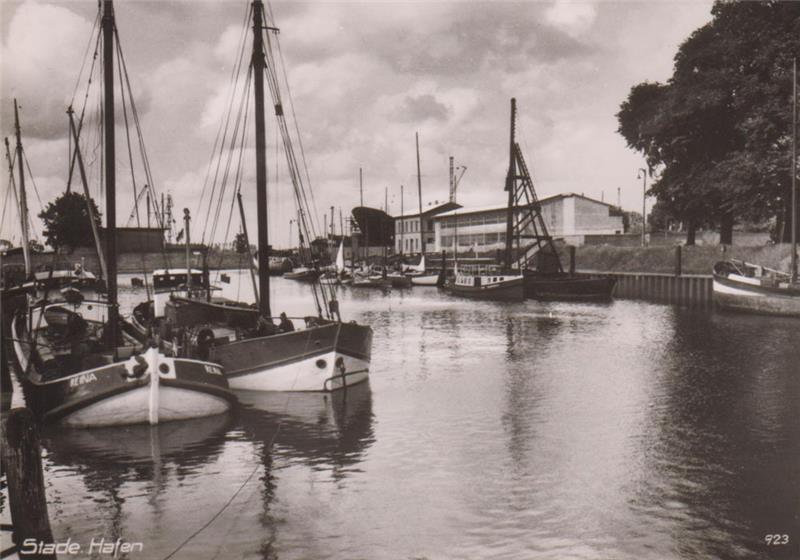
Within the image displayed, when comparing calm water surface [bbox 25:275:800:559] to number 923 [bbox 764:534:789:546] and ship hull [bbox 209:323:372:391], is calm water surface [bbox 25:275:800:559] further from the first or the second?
ship hull [bbox 209:323:372:391]

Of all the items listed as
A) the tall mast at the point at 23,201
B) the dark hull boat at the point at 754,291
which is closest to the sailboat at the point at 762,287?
the dark hull boat at the point at 754,291

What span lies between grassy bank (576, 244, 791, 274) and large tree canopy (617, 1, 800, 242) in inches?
95.7

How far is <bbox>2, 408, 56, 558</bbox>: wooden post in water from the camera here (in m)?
8.70

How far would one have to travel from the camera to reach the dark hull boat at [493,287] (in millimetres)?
60875

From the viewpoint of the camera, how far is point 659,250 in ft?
227

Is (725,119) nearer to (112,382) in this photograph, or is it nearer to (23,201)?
(23,201)

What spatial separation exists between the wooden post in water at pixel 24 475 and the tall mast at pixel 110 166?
1115cm

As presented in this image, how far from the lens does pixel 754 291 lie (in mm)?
44781

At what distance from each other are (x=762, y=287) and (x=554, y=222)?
163 ft

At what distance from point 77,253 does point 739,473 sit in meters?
118

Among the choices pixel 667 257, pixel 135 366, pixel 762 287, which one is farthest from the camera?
pixel 667 257

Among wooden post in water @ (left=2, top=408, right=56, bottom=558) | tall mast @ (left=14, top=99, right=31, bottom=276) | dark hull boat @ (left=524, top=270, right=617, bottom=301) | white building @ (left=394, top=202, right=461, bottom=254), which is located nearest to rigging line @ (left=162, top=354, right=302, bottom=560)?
wooden post in water @ (left=2, top=408, right=56, bottom=558)

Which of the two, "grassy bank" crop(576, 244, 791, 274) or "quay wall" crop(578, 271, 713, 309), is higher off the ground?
"grassy bank" crop(576, 244, 791, 274)

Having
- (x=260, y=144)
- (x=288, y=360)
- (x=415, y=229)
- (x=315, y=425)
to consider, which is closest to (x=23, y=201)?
(x=260, y=144)
